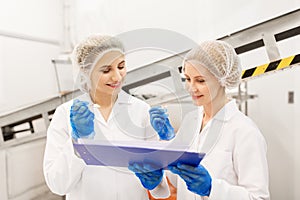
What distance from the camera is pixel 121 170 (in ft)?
3.56

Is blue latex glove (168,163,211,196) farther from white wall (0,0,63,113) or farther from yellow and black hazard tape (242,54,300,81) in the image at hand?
white wall (0,0,63,113)

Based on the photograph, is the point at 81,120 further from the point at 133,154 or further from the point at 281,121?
the point at 281,121

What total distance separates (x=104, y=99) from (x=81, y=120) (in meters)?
0.18

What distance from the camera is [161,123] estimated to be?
1.05m

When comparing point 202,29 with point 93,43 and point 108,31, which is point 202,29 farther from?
point 93,43

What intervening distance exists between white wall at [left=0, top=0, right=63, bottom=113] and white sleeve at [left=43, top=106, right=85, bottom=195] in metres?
1.07

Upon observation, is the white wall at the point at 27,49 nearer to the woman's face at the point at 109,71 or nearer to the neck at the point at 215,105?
the woman's face at the point at 109,71

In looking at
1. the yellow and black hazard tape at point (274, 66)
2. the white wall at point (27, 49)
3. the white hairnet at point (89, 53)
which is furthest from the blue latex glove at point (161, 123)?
the white wall at point (27, 49)

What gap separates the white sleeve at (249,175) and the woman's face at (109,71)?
1.51 ft

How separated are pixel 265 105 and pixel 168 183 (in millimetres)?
1378

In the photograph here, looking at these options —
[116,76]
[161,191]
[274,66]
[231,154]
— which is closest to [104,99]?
[116,76]

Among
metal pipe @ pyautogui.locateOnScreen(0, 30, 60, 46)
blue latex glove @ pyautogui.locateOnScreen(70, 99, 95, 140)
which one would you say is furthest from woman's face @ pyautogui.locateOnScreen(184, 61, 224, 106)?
metal pipe @ pyautogui.locateOnScreen(0, 30, 60, 46)

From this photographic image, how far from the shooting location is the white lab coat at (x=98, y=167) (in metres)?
1.07

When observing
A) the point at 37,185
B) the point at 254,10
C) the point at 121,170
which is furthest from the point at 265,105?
the point at 37,185
